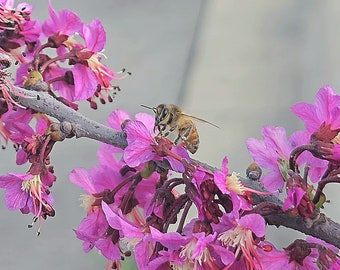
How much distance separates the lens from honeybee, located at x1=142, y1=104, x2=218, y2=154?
0.55 m

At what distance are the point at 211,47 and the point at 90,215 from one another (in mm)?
1472

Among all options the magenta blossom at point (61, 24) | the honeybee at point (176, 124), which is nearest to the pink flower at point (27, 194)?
the honeybee at point (176, 124)

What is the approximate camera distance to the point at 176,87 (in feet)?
6.43

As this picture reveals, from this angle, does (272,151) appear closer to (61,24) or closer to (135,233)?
(135,233)

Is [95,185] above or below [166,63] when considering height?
above

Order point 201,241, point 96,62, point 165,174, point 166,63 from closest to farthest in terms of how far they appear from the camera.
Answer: point 201,241, point 165,174, point 96,62, point 166,63

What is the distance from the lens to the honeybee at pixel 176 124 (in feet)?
1.80

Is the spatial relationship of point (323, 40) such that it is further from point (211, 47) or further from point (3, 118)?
point (3, 118)

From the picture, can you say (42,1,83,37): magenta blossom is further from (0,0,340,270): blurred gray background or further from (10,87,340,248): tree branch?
(0,0,340,270): blurred gray background

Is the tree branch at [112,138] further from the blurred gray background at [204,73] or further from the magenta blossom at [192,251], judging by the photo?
the blurred gray background at [204,73]

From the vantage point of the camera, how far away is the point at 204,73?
1.91 meters

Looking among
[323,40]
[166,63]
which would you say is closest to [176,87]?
[166,63]

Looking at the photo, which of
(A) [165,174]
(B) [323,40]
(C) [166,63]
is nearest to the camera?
(A) [165,174]

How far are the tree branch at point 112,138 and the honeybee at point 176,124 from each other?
0.05m
